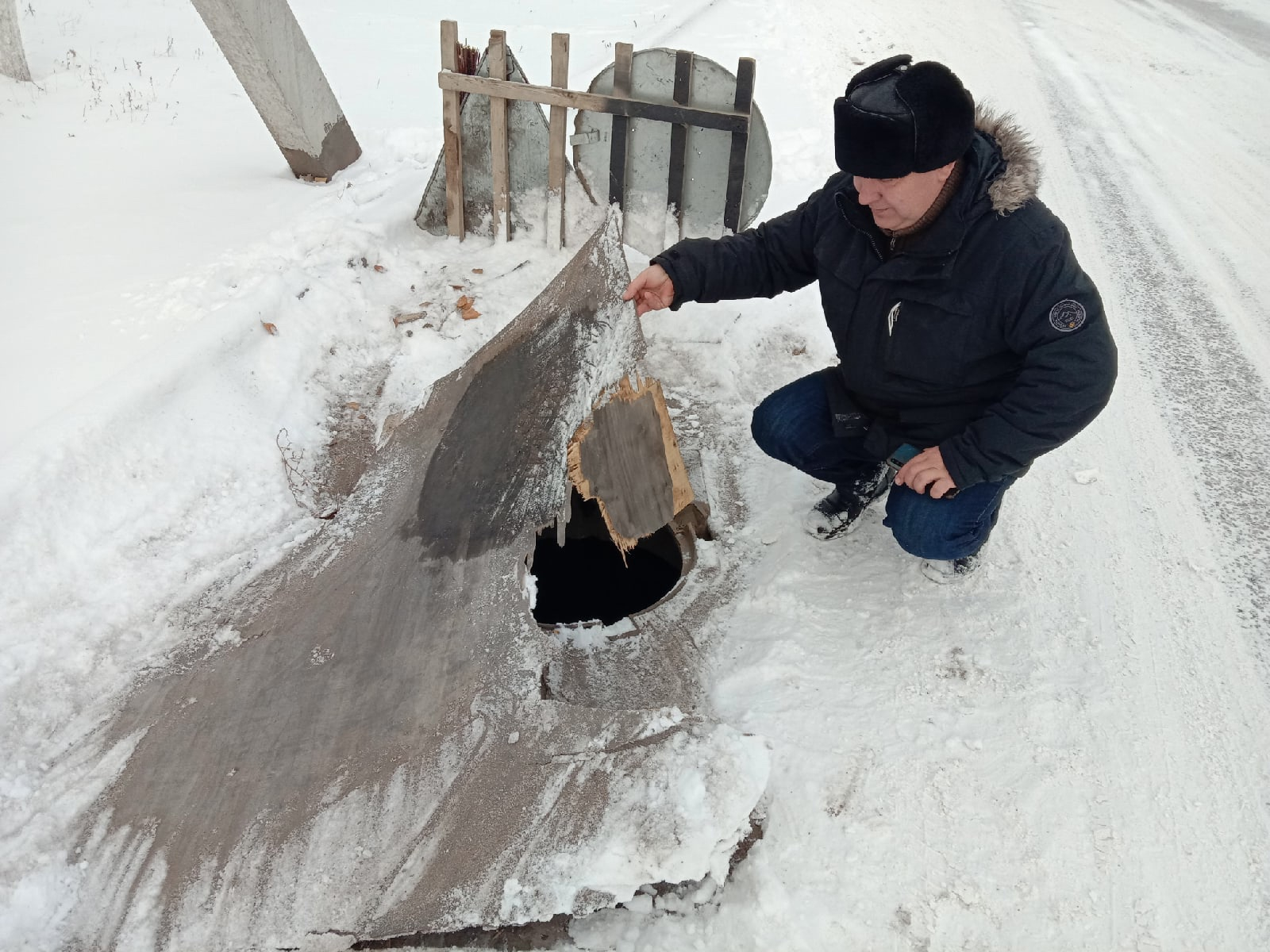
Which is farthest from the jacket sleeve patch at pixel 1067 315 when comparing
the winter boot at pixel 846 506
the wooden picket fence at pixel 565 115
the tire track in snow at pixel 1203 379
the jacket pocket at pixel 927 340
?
the wooden picket fence at pixel 565 115

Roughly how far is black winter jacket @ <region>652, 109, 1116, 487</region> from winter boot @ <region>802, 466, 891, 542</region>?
28 cm

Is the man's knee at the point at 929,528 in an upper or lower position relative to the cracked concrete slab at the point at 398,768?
upper

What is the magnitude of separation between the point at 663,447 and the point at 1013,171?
1391 mm

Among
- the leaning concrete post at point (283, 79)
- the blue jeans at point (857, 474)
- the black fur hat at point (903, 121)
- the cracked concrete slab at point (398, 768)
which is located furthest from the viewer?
the leaning concrete post at point (283, 79)

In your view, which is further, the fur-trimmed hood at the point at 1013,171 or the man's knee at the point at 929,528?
the man's knee at the point at 929,528

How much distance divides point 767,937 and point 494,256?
3741mm

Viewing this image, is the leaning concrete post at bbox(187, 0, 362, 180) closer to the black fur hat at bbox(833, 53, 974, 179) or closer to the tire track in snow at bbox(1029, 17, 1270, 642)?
the black fur hat at bbox(833, 53, 974, 179)

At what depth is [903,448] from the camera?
2.85m

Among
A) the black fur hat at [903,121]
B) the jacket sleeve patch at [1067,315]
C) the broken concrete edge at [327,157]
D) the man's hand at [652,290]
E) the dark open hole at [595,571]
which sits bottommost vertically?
the dark open hole at [595,571]

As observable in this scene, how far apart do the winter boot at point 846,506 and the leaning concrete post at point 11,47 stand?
7.44 meters

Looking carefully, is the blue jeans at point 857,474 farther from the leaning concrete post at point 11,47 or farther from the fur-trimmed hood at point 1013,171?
the leaning concrete post at point 11,47

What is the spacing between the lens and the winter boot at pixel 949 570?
2.96 m

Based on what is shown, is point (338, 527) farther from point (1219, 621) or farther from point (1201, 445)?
point (1201, 445)

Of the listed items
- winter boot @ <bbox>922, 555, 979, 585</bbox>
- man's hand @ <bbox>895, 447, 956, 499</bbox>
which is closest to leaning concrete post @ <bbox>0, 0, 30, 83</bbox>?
man's hand @ <bbox>895, 447, 956, 499</bbox>
